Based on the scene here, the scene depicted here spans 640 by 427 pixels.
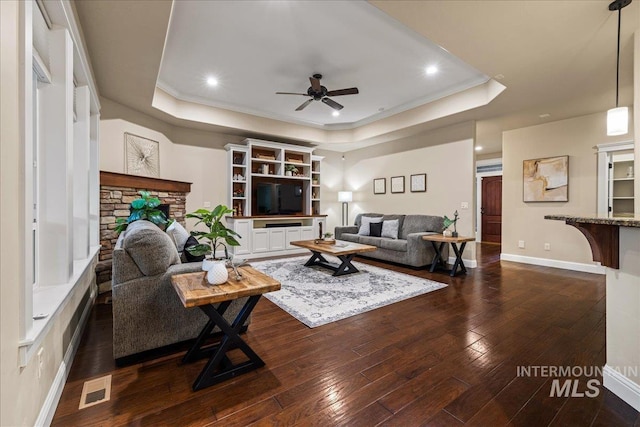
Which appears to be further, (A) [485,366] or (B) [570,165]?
(B) [570,165]

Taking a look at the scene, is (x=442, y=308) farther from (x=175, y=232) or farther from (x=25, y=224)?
(x=25, y=224)

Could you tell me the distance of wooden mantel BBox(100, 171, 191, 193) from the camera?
Answer: 375 centimetres

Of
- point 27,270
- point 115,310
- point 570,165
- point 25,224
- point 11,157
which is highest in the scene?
point 570,165

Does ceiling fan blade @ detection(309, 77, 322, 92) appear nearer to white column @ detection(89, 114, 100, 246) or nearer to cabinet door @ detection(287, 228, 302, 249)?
white column @ detection(89, 114, 100, 246)

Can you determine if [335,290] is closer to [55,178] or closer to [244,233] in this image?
[55,178]

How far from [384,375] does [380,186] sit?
5417 millimetres

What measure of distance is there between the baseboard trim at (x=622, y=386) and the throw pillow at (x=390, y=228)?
3.89 metres

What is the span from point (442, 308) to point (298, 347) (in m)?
1.74

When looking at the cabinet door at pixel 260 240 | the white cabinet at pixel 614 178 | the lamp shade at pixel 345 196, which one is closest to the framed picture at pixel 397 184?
the lamp shade at pixel 345 196

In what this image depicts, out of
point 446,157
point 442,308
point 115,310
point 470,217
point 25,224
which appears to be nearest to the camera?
point 25,224

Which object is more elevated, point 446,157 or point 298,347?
point 446,157

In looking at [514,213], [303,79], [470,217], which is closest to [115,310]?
[303,79]

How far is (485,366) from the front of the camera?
1.95m

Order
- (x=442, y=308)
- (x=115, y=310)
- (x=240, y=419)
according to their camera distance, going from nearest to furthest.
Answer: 1. (x=240, y=419)
2. (x=115, y=310)
3. (x=442, y=308)
